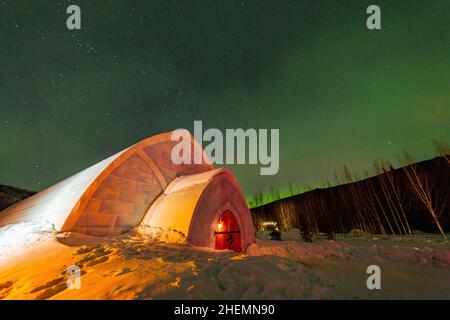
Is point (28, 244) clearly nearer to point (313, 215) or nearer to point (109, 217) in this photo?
point (109, 217)

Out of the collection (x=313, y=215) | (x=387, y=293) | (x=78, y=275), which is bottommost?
(x=313, y=215)

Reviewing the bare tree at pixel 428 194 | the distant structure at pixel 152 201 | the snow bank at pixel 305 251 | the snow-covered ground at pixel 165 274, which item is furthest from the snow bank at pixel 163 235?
the bare tree at pixel 428 194

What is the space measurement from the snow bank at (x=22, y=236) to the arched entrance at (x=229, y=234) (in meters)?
5.83

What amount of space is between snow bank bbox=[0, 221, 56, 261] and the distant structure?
0.28 meters

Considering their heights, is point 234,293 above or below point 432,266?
above

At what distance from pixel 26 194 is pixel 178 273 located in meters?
34.8

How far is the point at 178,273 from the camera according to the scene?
303cm

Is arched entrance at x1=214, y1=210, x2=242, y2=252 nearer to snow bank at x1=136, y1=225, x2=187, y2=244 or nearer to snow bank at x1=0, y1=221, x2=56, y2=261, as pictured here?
snow bank at x1=136, y1=225, x2=187, y2=244

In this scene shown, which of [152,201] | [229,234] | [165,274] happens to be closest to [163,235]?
[152,201]

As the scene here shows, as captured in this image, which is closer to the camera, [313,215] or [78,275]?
[78,275]

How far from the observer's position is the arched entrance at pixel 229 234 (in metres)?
9.17

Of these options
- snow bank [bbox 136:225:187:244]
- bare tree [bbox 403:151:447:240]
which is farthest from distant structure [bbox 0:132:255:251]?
bare tree [bbox 403:151:447:240]
